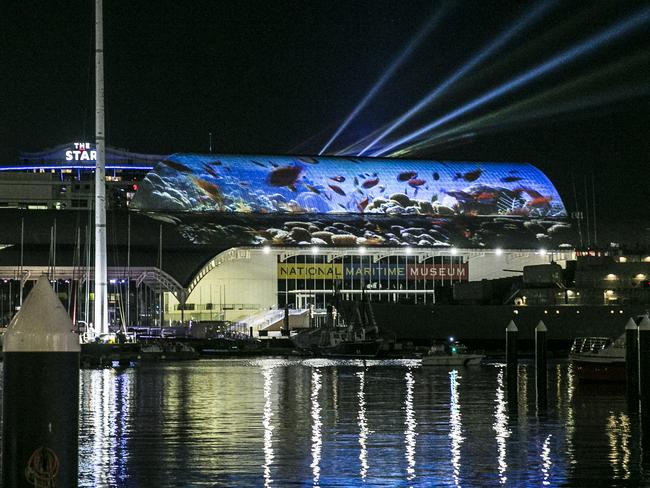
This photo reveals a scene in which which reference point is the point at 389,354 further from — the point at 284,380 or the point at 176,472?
the point at 176,472

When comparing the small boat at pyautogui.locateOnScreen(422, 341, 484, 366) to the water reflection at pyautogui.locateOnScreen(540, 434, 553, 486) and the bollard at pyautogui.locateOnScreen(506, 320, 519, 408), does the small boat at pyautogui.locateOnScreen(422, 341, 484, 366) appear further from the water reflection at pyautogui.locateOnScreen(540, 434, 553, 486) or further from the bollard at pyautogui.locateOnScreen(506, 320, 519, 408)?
the water reflection at pyautogui.locateOnScreen(540, 434, 553, 486)

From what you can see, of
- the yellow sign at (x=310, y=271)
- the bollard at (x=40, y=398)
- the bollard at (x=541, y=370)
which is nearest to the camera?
the bollard at (x=40, y=398)

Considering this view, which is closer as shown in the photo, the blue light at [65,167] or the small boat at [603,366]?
the small boat at [603,366]

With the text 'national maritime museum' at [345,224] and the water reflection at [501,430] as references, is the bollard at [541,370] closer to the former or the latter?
the water reflection at [501,430]

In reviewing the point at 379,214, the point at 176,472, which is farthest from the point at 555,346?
the point at 176,472

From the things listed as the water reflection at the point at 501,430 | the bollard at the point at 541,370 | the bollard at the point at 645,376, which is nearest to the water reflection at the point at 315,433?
the water reflection at the point at 501,430

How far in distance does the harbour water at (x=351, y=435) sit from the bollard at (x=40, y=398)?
1097 cm

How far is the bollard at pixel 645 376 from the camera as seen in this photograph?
23938 mm

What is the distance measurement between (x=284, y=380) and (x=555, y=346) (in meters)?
40.6

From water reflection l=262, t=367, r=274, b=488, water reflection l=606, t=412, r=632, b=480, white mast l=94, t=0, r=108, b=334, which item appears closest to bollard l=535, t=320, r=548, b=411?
water reflection l=606, t=412, r=632, b=480

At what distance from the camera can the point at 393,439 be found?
2391 centimetres

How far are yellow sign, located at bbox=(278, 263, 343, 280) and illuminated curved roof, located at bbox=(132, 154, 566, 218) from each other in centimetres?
727

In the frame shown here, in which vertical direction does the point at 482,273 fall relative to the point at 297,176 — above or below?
below

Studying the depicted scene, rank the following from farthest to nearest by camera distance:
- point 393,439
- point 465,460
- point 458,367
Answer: point 458,367
point 393,439
point 465,460
